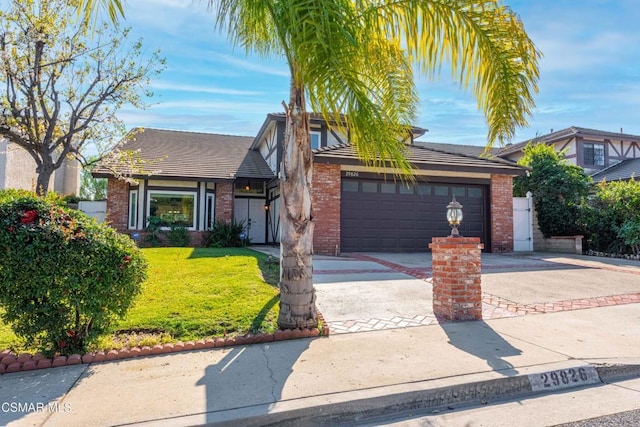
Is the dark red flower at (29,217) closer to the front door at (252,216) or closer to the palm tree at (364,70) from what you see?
the palm tree at (364,70)

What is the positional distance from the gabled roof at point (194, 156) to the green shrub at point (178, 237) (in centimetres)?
203

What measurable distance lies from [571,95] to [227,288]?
11153 mm

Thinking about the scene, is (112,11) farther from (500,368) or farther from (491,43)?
(500,368)

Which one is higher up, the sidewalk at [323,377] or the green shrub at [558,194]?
the green shrub at [558,194]

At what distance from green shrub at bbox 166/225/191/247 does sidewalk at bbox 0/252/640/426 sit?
36.0 feet

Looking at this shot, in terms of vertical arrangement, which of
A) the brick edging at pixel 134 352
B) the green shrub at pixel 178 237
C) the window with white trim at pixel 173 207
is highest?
the window with white trim at pixel 173 207

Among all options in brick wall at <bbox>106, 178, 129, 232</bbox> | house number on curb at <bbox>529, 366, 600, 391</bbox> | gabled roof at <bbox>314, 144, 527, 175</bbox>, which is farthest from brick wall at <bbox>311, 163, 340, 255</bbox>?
house number on curb at <bbox>529, 366, 600, 391</bbox>

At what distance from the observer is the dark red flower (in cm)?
371

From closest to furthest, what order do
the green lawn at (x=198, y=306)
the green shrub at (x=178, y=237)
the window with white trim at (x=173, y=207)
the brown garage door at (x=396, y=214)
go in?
1. the green lawn at (x=198, y=306)
2. the brown garage door at (x=396, y=214)
3. the green shrub at (x=178, y=237)
4. the window with white trim at (x=173, y=207)

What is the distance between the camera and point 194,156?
1709cm

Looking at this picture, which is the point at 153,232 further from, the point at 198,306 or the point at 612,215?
the point at 612,215

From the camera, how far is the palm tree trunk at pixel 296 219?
486 centimetres

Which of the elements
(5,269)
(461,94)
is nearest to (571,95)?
(461,94)

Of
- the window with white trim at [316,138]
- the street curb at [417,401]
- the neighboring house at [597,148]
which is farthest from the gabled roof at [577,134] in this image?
the street curb at [417,401]
